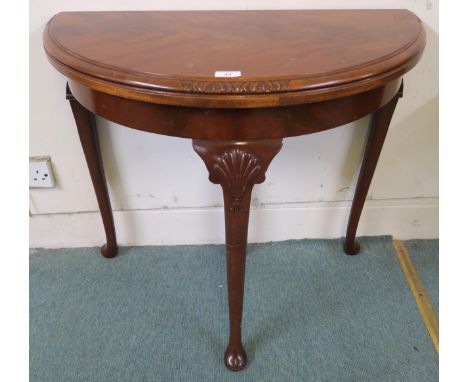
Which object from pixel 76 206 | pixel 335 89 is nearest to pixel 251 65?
pixel 335 89

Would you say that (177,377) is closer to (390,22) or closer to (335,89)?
(335,89)

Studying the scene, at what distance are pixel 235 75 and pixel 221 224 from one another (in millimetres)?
729

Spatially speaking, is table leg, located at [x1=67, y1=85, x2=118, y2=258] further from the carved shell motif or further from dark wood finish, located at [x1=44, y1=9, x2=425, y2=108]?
the carved shell motif

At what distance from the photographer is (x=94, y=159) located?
1.05 m

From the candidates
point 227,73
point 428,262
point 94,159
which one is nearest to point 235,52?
point 227,73

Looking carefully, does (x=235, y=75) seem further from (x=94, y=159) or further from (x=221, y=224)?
(x=221, y=224)

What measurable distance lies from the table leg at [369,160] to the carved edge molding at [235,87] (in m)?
0.40

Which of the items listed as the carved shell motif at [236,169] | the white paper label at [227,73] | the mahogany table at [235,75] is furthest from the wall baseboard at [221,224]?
the white paper label at [227,73]

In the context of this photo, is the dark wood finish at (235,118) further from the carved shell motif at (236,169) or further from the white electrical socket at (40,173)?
the white electrical socket at (40,173)

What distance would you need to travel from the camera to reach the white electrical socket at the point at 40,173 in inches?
44.9

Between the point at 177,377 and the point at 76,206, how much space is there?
59 centimetres

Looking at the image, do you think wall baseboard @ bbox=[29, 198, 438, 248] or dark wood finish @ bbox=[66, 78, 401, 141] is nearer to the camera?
dark wood finish @ bbox=[66, 78, 401, 141]

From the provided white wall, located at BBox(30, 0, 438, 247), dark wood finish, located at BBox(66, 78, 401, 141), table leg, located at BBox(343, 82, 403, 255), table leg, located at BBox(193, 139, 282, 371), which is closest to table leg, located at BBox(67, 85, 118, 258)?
white wall, located at BBox(30, 0, 438, 247)

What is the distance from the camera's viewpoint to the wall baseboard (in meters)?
1.26
